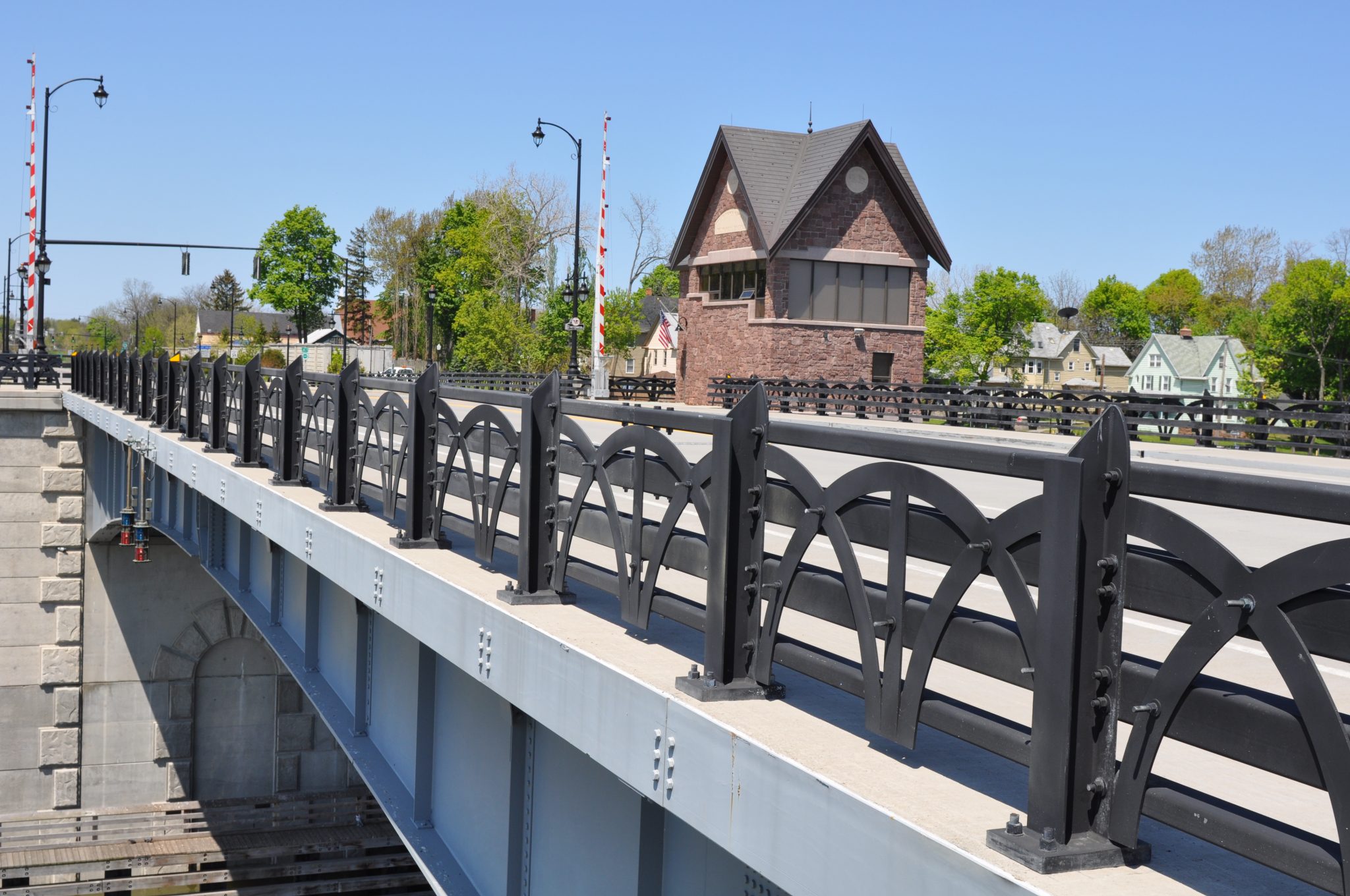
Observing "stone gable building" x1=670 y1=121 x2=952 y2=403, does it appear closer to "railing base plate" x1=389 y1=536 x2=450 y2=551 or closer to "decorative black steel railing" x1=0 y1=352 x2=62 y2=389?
"decorative black steel railing" x1=0 y1=352 x2=62 y2=389

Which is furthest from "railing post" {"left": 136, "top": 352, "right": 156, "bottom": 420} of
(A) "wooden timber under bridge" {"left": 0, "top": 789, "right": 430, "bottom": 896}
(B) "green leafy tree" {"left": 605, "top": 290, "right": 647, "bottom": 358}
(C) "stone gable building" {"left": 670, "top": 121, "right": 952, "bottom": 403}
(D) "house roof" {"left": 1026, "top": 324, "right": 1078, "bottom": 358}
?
(D) "house roof" {"left": 1026, "top": 324, "right": 1078, "bottom": 358}

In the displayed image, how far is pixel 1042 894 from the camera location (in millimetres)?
3004

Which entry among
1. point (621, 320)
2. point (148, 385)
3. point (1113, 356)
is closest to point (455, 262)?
point (621, 320)

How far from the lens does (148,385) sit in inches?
807

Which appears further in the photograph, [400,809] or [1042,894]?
[400,809]

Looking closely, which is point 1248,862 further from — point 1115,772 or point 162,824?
point 162,824

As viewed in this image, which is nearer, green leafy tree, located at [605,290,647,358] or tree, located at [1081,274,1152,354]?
green leafy tree, located at [605,290,647,358]

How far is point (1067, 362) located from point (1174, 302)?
14.1 m

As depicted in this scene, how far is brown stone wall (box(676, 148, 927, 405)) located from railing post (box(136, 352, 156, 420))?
28.9 meters

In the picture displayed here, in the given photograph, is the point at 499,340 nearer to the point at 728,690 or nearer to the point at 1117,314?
the point at 728,690

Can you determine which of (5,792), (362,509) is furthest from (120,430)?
(362,509)

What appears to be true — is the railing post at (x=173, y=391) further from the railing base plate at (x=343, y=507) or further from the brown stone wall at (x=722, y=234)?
the brown stone wall at (x=722, y=234)

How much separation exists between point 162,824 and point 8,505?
7.08 m

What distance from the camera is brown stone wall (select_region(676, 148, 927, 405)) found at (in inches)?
1854
